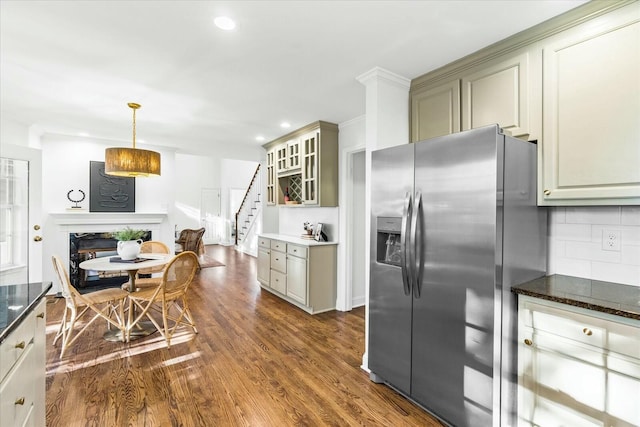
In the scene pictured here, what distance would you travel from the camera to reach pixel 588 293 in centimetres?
167

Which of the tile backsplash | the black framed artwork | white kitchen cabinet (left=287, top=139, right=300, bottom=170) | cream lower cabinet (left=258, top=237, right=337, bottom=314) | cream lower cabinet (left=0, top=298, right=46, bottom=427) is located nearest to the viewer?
cream lower cabinet (left=0, top=298, right=46, bottom=427)

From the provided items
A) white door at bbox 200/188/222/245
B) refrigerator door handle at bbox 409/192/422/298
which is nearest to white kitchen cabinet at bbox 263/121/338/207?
refrigerator door handle at bbox 409/192/422/298

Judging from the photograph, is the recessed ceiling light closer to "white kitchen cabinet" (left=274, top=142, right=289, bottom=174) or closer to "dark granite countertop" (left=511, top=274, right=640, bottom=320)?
"dark granite countertop" (left=511, top=274, right=640, bottom=320)

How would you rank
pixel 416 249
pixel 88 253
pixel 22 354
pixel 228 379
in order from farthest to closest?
pixel 88 253 < pixel 228 379 < pixel 416 249 < pixel 22 354

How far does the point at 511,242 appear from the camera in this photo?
1.80 metres

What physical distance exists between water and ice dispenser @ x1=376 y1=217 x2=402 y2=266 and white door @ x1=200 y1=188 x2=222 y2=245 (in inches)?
384

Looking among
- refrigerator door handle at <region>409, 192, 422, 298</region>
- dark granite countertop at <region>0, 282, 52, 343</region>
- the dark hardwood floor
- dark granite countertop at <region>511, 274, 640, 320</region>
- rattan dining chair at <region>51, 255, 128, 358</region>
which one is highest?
refrigerator door handle at <region>409, 192, 422, 298</region>

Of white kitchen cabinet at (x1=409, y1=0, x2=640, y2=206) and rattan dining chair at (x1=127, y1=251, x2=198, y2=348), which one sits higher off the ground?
white kitchen cabinet at (x1=409, y1=0, x2=640, y2=206)

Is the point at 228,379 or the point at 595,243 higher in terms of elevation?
the point at 595,243

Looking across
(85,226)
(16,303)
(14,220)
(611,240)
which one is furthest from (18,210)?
(611,240)

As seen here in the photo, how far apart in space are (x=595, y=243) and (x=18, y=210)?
5.39 meters

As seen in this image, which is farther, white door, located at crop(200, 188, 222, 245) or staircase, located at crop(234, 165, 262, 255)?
white door, located at crop(200, 188, 222, 245)

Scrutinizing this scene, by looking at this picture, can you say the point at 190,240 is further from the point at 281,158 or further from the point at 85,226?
the point at 281,158

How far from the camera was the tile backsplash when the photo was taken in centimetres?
182
